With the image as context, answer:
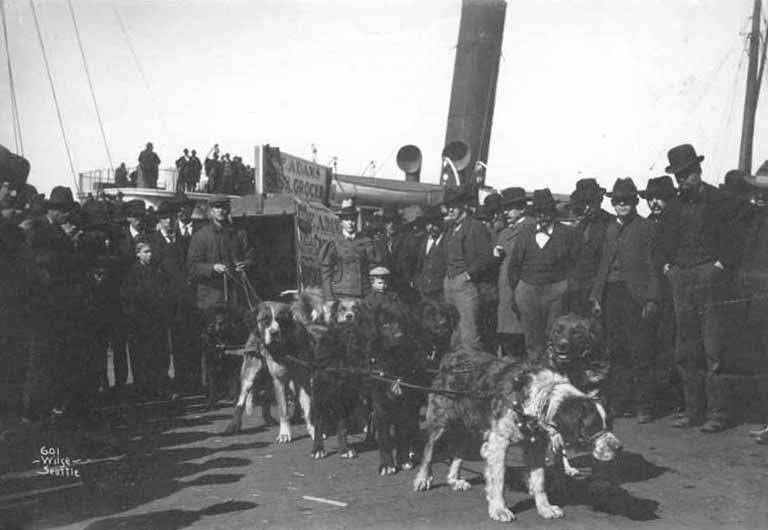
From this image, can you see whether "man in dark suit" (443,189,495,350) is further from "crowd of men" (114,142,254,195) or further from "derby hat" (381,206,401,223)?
"crowd of men" (114,142,254,195)

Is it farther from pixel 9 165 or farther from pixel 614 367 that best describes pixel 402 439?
pixel 9 165

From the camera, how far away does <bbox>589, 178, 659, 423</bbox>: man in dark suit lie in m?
8.66

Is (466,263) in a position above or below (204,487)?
above

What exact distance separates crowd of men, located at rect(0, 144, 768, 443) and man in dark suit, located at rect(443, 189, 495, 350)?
0.02 metres

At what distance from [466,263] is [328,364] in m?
2.57

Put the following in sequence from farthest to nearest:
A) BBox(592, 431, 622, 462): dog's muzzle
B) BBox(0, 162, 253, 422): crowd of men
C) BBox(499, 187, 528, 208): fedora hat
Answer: BBox(499, 187, 528, 208): fedora hat → BBox(0, 162, 253, 422): crowd of men → BBox(592, 431, 622, 462): dog's muzzle

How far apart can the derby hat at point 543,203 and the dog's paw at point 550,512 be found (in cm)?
442

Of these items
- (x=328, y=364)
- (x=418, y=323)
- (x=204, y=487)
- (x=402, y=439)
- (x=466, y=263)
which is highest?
(x=466, y=263)

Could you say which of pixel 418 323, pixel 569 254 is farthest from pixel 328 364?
pixel 569 254

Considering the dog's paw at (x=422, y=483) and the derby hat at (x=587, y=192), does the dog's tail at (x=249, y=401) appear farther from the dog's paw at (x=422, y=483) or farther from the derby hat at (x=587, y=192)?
the derby hat at (x=587, y=192)

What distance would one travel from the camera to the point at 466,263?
9.80 meters

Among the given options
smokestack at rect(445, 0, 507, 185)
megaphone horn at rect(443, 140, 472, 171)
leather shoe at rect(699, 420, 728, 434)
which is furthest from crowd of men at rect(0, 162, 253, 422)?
smokestack at rect(445, 0, 507, 185)

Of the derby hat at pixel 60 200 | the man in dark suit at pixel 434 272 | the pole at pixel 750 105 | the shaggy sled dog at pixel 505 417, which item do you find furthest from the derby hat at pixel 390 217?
the shaggy sled dog at pixel 505 417

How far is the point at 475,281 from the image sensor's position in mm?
9820
